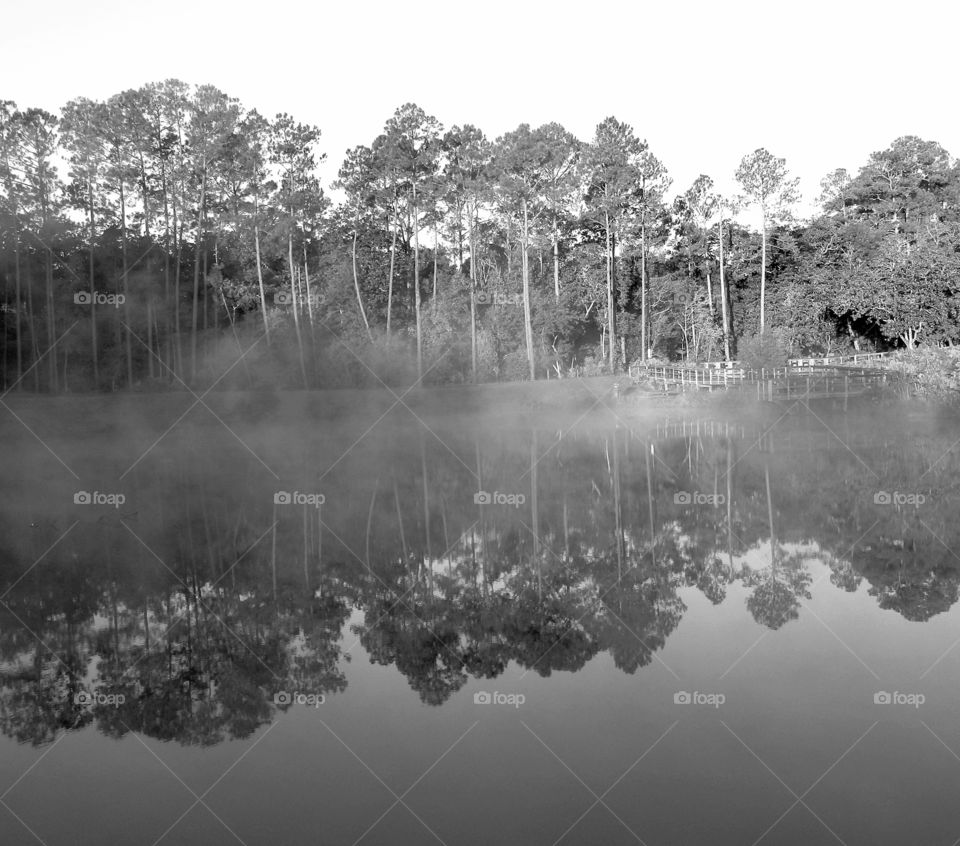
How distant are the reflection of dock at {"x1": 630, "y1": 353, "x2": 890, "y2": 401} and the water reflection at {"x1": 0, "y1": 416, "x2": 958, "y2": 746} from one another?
66.1 feet

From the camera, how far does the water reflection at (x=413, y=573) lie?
402 inches

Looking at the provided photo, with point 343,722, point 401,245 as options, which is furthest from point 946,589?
point 401,245

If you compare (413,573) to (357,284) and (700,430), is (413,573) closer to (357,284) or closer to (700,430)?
(700,430)

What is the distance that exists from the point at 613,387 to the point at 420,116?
19952 millimetres

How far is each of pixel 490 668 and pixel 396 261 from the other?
54381 mm

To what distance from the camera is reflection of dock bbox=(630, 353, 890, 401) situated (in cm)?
4638

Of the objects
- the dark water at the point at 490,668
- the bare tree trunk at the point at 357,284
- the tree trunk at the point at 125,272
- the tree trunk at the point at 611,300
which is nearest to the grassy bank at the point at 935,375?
the tree trunk at the point at 611,300

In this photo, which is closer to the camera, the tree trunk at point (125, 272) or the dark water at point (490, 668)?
the dark water at point (490, 668)

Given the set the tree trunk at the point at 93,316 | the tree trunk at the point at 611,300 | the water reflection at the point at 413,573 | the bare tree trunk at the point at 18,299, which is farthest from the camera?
the tree trunk at the point at 611,300

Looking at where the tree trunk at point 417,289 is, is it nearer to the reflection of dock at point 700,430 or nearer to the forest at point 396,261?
the forest at point 396,261

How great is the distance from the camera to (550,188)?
2154 inches

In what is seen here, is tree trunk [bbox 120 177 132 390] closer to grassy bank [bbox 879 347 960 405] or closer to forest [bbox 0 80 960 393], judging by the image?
forest [bbox 0 80 960 393]

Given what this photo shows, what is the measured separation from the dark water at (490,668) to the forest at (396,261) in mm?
29491

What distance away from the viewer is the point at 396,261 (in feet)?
205
